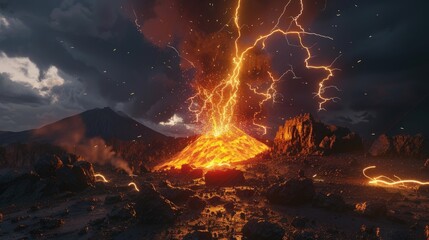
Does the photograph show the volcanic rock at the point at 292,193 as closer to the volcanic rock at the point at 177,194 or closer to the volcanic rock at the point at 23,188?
the volcanic rock at the point at 177,194

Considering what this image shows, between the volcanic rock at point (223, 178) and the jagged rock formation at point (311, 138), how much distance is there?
1699 centimetres

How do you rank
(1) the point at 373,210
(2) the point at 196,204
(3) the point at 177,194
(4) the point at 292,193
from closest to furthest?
1. (1) the point at 373,210
2. (2) the point at 196,204
3. (4) the point at 292,193
4. (3) the point at 177,194

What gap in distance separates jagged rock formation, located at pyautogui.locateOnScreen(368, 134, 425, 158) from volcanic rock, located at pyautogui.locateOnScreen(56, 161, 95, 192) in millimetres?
29229

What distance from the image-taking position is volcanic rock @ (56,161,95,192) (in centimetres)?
3023

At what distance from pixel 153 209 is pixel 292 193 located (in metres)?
7.78

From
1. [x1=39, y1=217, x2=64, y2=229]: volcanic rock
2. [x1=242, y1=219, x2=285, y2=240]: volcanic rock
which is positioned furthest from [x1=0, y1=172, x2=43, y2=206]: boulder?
[x1=242, y1=219, x2=285, y2=240]: volcanic rock

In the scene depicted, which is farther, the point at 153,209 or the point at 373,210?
the point at 373,210

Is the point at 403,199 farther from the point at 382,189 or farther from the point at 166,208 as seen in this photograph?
the point at 166,208

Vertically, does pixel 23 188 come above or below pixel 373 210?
above

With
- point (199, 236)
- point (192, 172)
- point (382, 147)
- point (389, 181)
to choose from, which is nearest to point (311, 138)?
point (382, 147)

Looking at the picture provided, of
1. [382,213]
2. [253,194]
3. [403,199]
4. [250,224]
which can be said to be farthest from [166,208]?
[403,199]

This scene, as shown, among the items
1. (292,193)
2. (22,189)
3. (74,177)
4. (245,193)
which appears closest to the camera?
(292,193)

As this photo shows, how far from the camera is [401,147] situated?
39094 mm

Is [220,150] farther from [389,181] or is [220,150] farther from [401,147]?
[389,181]
